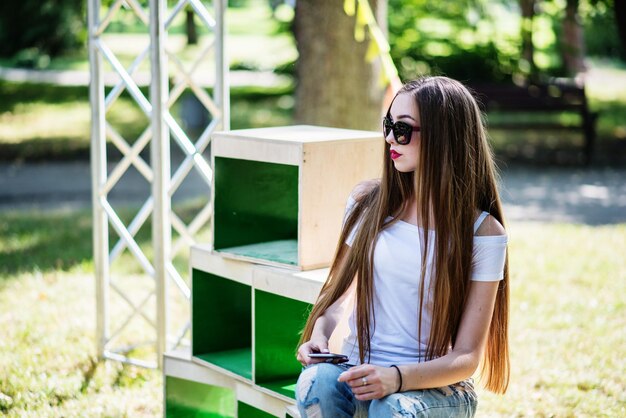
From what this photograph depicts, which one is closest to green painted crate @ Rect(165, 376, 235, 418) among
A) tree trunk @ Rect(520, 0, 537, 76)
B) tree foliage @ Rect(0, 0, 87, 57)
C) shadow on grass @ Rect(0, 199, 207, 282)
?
shadow on grass @ Rect(0, 199, 207, 282)

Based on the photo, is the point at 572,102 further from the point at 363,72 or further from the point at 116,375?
the point at 116,375

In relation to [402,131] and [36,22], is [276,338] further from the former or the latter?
[36,22]

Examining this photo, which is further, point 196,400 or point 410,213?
point 196,400

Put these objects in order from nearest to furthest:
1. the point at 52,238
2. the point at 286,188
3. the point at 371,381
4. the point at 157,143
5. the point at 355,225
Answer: the point at 371,381 → the point at 355,225 → the point at 286,188 → the point at 157,143 → the point at 52,238

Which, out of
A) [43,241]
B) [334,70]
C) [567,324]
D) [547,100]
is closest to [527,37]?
[547,100]

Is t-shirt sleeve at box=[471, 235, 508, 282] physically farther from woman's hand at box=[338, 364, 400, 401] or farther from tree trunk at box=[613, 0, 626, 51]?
tree trunk at box=[613, 0, 626, 51]

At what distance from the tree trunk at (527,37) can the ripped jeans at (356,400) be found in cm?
1020

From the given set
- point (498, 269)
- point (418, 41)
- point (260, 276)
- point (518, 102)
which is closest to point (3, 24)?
point (418, 41)

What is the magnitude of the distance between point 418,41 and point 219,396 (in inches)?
461

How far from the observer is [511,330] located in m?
5.31

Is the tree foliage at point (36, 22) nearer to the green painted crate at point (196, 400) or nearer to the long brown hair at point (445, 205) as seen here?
the green painted crate at point (196, 400)

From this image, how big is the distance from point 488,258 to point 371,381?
0.52 metres

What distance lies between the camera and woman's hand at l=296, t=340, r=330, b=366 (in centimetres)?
279

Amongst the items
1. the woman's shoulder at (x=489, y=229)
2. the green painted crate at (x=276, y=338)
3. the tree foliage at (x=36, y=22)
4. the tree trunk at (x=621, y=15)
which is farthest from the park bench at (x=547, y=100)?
the woman's shoulder at (x=489, y=229)
